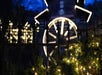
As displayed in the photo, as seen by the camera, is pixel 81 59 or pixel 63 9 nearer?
pixel 81 59

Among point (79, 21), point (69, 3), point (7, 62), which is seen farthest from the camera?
point (69, 3)

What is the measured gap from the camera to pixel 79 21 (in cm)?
2078

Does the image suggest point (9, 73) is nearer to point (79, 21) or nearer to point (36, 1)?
point (79, 21)

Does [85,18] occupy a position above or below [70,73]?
above

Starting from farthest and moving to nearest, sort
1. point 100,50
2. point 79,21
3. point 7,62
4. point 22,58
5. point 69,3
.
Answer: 1. point 69,3
2. point 79,21
3. point 22,58
4. point 7,62
5. point 100,50

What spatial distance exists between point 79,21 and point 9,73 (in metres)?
11.2

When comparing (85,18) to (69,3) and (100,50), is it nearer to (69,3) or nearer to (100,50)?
(69,3)

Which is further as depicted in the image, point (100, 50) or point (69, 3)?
point (69, 3)

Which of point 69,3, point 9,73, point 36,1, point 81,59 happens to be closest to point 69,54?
point 81,59

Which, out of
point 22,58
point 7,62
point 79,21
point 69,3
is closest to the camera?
point 7,62

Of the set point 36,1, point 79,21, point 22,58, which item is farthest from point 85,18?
point 22,58

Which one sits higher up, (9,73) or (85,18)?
(85,18)

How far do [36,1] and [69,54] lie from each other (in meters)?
13.9

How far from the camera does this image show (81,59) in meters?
9.79
